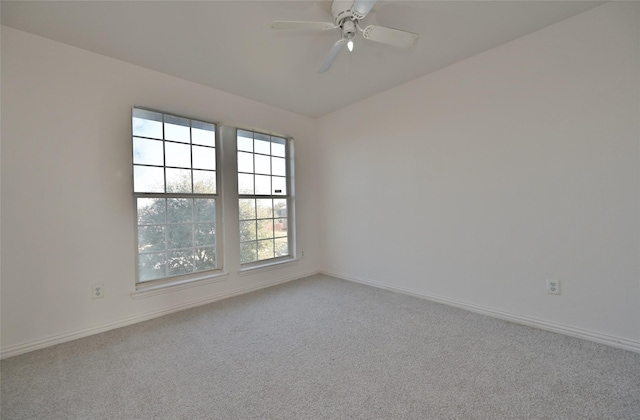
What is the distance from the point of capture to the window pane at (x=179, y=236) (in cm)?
292

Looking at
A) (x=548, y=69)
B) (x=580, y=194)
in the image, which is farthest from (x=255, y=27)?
(x=580, y=194)

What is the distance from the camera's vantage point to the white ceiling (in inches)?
77.7

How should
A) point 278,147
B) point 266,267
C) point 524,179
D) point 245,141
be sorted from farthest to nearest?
point 278,147, point 266,267, point 245,141, point 524,179

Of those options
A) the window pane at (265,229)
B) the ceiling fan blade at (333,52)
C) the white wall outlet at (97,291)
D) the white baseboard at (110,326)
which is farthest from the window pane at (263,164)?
the white wall outlet at (97,291)

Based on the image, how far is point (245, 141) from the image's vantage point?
3.53 meters

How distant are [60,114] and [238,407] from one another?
274 cm

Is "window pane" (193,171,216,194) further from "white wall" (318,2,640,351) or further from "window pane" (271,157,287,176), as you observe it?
"white wall" (318,2,640,351)

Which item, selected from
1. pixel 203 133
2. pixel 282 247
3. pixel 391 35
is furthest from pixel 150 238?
pixel 391 35

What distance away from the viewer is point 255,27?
2.19 meters

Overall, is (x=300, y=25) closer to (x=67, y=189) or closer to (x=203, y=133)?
(x=203, y=133)

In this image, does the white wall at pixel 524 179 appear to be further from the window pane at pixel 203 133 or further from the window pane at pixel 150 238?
the window pane at pixel 150 238

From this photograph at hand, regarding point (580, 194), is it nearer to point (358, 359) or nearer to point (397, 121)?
point (397, 121)

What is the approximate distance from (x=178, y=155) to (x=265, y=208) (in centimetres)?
130

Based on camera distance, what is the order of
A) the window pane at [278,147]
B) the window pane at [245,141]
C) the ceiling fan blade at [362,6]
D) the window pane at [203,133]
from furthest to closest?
the window pane at [278,147] < the window pane at [245,141] < the window pane at [203,133] < the ceiling fan blade at [362,6]
